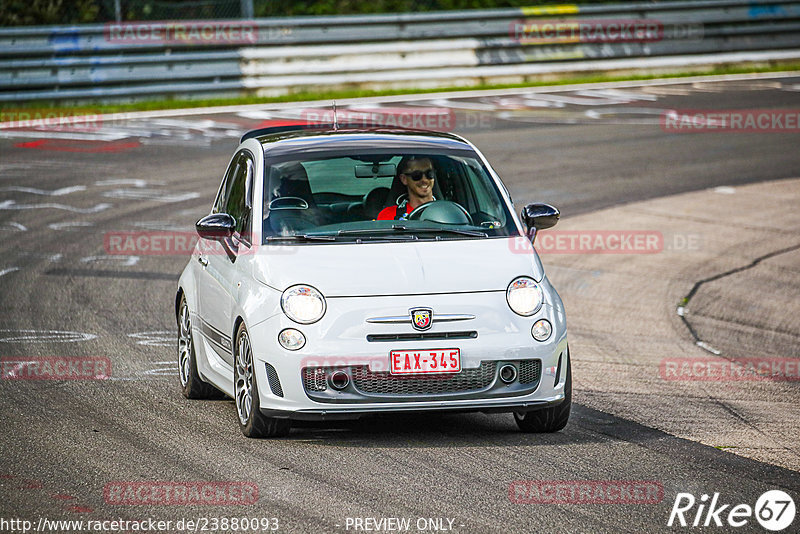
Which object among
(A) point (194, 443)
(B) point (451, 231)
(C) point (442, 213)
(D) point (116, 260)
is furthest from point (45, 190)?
(A) point (194, 443)

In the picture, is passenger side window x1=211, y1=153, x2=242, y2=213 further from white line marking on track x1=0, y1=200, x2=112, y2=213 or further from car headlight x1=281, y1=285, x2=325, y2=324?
white line marking on track x1=0, y1=200, x2=112, y2=213

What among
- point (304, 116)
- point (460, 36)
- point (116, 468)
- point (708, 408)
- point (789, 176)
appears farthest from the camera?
point (460, 36)

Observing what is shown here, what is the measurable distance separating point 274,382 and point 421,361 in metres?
0.82

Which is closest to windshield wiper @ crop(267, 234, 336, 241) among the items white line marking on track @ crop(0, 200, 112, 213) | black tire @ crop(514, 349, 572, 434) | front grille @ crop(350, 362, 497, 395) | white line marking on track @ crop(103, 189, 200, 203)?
front grille @ crop(350, 362, 497, 395)

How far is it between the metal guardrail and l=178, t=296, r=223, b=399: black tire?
14493 millimetres

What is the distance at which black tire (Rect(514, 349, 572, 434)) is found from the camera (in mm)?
7461

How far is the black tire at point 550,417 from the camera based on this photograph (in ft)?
24.5

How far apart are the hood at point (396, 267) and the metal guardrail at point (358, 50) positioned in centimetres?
1622

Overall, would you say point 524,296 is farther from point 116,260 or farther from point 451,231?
point 116,260

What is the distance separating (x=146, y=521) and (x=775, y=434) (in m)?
3.96

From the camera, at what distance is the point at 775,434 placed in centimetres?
778

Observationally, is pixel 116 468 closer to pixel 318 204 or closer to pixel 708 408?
pixel 318 204

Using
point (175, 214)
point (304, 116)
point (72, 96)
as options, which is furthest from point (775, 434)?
point (72, 96)

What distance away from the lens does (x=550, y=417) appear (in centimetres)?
750
